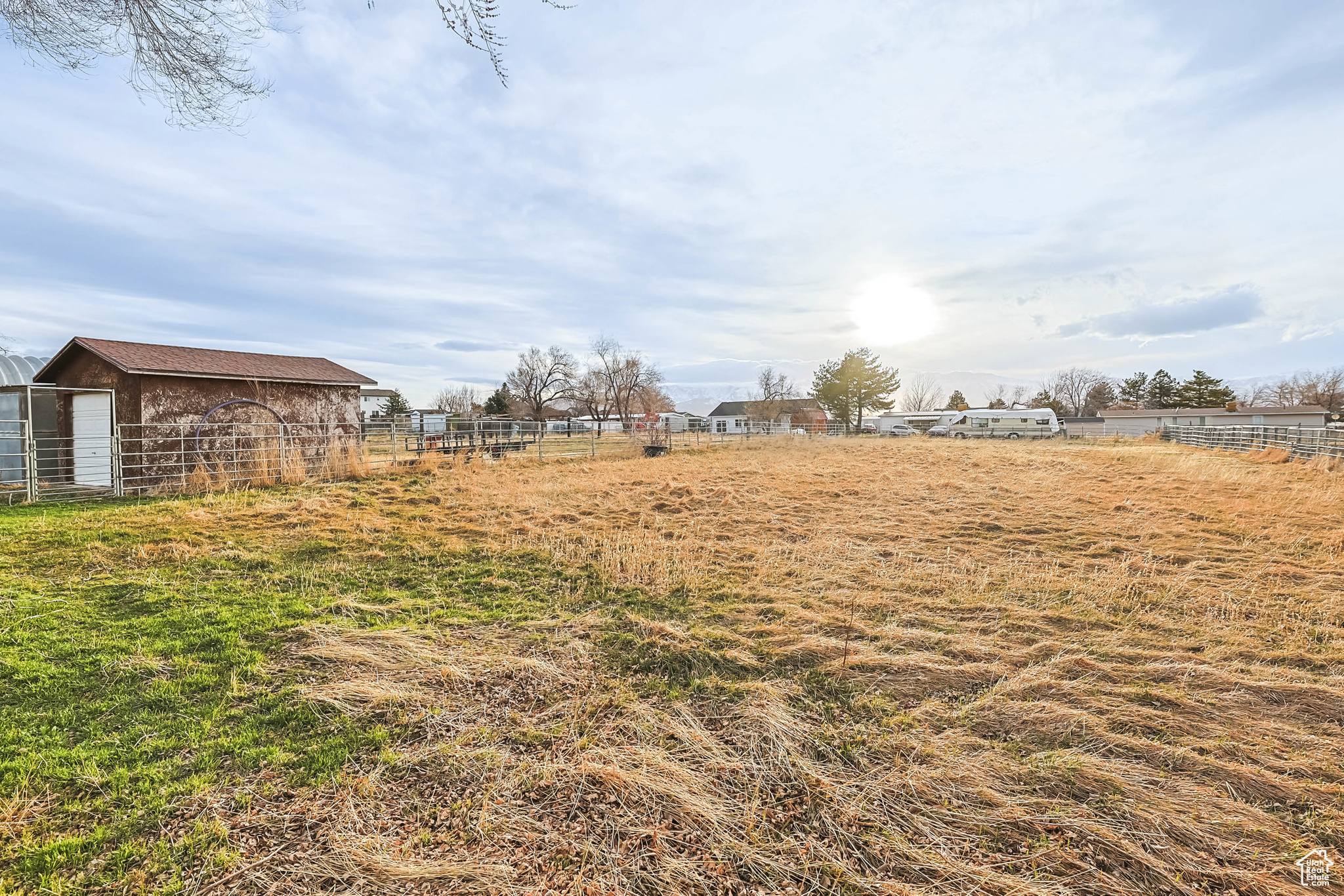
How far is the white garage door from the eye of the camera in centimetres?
1124

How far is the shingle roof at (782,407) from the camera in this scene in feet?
187

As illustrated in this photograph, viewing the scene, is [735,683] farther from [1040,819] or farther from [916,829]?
[1040,819]

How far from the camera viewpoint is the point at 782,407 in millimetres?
56500

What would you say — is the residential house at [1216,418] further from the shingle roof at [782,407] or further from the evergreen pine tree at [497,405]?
the evergreen pine tree at [497,405]

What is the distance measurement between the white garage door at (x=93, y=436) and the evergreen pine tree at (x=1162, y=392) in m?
74.0

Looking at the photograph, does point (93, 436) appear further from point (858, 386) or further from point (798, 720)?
point (858, 386)

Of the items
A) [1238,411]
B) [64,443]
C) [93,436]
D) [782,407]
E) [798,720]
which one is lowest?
[798,720]

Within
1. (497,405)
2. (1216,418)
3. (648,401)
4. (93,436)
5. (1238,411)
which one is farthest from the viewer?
(648,401)

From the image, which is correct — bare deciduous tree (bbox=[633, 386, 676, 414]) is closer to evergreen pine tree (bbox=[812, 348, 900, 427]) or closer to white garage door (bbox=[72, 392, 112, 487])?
evergreen pine tree (bbox=[812, 348, 900, 427])

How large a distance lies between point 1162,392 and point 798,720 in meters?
73.3

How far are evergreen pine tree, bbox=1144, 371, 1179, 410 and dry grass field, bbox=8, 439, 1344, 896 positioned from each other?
64.3m

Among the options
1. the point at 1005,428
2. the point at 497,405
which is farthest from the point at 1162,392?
the point at 497,405

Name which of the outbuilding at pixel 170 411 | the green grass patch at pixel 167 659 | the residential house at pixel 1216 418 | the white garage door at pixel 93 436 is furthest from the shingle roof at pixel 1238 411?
the white garage door at pixel 93 436

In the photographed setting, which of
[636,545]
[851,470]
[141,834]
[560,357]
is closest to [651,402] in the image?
[560,357]
